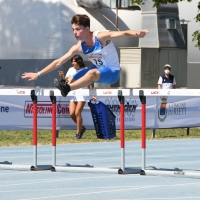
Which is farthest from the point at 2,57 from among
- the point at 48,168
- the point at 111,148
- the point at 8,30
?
the point at 48,168

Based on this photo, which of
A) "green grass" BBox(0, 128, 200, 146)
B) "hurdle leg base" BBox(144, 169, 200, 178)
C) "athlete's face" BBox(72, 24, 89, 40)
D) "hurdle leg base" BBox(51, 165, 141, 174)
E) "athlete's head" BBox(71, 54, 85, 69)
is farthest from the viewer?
"green grass" BBox(0, 128, 200, 146)

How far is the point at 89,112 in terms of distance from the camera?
688 inches

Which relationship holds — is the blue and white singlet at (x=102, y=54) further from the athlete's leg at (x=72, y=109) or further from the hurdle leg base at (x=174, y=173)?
the athlete's leg at (x=72, y=109)

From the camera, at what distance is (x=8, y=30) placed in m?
34.4

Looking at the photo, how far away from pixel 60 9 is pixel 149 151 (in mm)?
19421

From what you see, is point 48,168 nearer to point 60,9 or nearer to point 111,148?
point 111,148

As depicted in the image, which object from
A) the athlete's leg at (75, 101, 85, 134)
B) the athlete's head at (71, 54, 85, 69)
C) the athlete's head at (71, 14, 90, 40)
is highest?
the athlete's head at (71, 14, 90, 40)

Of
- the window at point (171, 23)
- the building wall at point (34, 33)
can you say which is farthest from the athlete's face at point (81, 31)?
the window at point (171, 23)

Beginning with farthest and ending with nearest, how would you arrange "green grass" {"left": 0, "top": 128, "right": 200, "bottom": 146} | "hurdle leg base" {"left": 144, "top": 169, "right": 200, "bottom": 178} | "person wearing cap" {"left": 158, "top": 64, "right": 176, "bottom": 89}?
"person wearing cap" {"left": 158, "top": 64, "right": 176, "bottom": 89} → "green grass" {"left": 0, "top": 128, "right": 200, "bottom": 146} → "hurdle leg base" {"left": 144, "top": 169, "right": 200, "bottom": 178}

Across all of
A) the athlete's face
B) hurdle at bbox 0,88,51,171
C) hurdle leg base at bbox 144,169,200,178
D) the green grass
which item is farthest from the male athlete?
the green grass

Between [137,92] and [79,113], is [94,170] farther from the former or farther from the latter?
[79,113]

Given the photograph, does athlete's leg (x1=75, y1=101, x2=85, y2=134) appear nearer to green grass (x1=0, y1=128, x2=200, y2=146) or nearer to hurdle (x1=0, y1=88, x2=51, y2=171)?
green grass (x1=0, y1=128, x2=200, y2=146)

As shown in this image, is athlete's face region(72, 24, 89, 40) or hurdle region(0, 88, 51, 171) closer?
athlete's face region(72, 24, 89, 40)

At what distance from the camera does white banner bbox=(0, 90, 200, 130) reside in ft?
56.3
